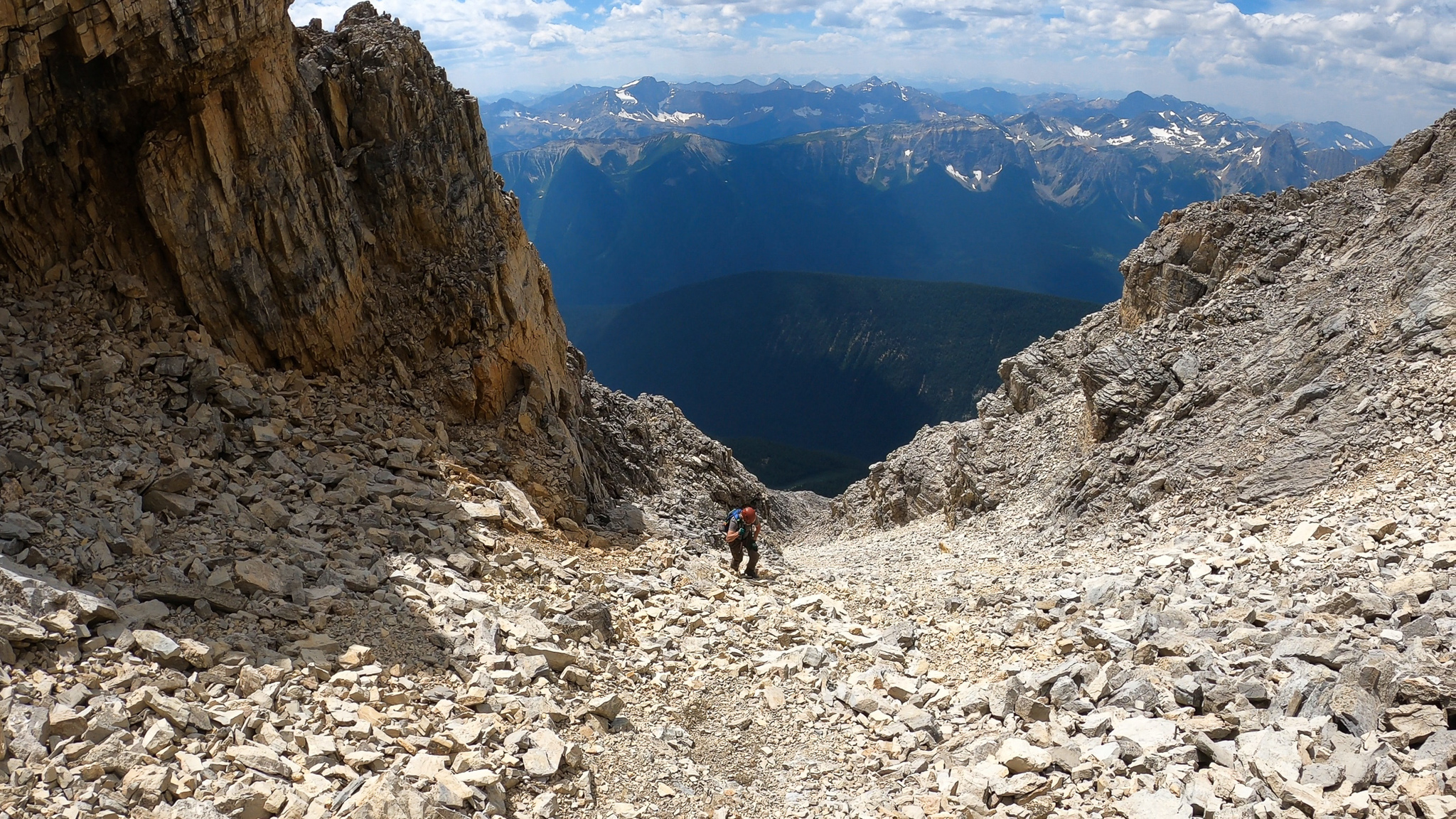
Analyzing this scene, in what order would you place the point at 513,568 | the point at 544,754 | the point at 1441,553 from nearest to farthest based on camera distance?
the point at 544,754 < the point at 1441,553 < the point at 513,568

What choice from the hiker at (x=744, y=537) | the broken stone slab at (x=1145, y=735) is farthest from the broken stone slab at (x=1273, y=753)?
the hiker at (x=744, y=537)

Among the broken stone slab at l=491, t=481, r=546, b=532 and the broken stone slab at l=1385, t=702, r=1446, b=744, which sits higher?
the broken stone slab at l=1385, t=702, r=1446, b=744

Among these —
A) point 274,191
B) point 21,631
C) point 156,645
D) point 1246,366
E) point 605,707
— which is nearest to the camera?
point 21,631

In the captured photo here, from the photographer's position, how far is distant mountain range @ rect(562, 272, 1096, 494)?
151 m

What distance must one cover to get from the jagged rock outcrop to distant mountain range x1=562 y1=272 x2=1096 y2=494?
311 ft

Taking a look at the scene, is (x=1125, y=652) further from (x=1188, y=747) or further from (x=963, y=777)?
(x=963, y=777)

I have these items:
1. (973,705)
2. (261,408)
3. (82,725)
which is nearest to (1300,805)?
(973,705)

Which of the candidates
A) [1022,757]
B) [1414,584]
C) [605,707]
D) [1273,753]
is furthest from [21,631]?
[1414,584]

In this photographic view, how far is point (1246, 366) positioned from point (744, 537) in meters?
17.6

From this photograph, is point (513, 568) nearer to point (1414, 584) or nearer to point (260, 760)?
point (260, 760)

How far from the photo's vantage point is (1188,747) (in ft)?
32.5

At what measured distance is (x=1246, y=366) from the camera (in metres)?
26.5

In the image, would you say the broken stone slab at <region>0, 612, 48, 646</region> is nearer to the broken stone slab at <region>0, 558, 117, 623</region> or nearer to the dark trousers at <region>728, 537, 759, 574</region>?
the broken stone slab at <region>0, 558, 117, 623</region>

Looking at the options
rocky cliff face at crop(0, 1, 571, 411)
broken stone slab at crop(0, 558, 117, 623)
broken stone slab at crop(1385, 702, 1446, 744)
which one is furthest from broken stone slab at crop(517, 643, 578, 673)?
broken stone slab at crop(1385, 702, 1446, 744)
